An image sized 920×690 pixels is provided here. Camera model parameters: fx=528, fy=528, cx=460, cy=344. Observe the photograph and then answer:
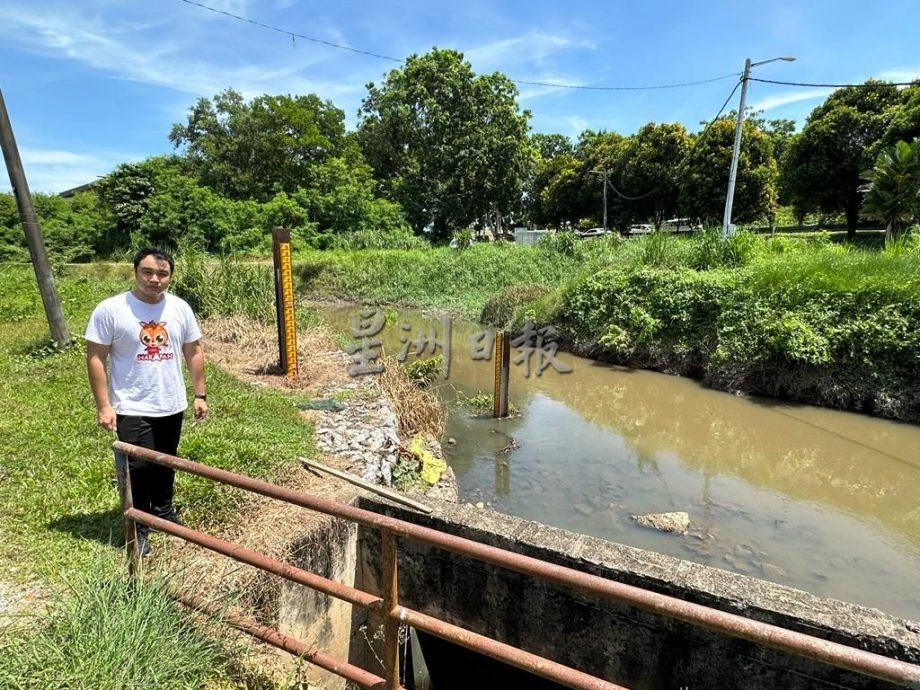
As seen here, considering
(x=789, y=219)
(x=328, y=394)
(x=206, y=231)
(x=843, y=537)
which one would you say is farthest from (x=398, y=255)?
(x=789, y=219)

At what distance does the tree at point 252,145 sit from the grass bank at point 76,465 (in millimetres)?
25860

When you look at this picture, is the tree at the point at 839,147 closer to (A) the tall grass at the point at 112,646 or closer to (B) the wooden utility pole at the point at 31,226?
(B) the wooden utility pole at the point at 31,226

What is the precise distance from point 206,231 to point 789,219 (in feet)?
146

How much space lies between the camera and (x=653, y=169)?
29.7 meters

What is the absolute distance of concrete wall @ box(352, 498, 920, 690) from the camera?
2553 millimetres

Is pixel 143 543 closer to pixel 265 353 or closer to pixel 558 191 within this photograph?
pixel 265 353

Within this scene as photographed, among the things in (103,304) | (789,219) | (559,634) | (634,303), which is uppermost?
(789,219)

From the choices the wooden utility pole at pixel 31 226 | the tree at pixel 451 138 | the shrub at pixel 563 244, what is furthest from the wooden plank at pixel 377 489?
the tree at pixel 451 138

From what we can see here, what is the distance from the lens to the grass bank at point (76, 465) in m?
2.46

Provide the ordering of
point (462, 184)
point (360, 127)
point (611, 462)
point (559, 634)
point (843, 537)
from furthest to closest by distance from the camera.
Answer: point (360, 127)
point (462, 184)
point (611, 462)
point (843, 537)
point (559, 634)

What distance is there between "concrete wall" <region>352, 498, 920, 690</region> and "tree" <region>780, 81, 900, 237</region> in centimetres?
2513

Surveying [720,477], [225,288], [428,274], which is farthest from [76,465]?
[428,274]

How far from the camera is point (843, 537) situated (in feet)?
18.4

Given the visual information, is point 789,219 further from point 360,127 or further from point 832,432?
point 832,432
